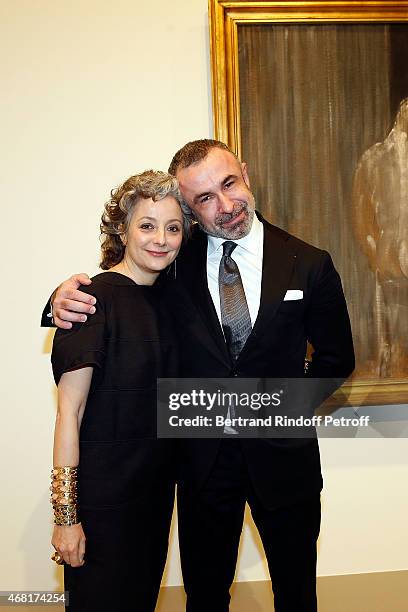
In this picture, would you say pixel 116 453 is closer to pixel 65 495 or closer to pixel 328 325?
pixel 65 495

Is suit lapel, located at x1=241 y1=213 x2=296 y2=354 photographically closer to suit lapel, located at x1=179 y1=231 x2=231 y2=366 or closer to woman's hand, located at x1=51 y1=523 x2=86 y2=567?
suit lapel, located at x1=179 y1=231 x2=231 y2=366

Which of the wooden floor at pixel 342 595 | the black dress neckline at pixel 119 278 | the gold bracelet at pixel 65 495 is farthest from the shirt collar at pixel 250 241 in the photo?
the wooden floor at pixel 342 595

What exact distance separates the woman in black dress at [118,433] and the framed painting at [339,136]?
38.6 inches

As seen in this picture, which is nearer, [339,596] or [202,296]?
[202,296]

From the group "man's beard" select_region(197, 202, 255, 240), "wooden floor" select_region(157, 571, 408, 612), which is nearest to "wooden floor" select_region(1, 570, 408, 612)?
"wooden floor" select_region(157, 571, 408, 612)

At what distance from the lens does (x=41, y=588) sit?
2.66 metres

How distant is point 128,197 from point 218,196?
30 cm

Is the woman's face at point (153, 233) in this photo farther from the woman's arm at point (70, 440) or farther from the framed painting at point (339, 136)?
the framed painting at point (339, 136)

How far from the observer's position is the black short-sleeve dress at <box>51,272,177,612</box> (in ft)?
5.22

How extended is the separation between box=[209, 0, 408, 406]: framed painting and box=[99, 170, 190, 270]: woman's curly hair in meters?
0.90

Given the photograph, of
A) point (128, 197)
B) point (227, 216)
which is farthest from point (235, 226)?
point (128, 197)

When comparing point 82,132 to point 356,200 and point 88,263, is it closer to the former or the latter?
point 88,263

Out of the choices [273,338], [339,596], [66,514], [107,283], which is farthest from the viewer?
[339,596]

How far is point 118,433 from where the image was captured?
1623 millimetres
